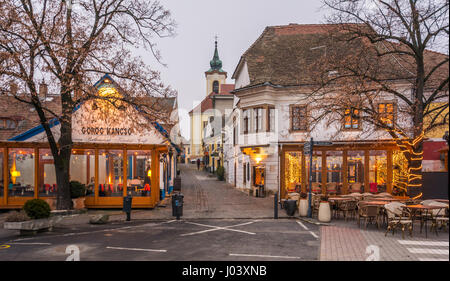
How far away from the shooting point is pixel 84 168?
19.5m

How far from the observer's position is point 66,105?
→ 16.9 metres

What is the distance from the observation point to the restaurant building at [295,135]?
69.6 ft

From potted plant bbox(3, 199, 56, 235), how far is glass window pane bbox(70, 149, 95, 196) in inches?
214

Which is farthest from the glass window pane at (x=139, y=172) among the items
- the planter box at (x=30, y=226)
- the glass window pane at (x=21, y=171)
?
the planter box at (x=30, y=226)

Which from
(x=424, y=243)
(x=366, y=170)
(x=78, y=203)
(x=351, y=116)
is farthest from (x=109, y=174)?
(x=424, y=243)

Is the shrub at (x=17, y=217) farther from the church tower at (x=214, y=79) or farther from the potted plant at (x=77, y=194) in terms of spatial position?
the church tower at (x=214, y=79)

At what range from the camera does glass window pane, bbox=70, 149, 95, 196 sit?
19.4 meters

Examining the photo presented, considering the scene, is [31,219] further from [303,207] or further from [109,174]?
[303,207]

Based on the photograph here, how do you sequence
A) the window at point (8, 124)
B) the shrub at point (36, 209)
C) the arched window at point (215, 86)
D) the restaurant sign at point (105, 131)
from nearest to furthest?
the shrub at point (36, 209)
the restaurant sign at point (105, 131)
the window at point (8, 124)
the arched window at point (215, 86)

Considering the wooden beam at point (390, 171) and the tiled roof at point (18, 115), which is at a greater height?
the tiled roof at point (18, 115)

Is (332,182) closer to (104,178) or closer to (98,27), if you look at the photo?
(104,178)

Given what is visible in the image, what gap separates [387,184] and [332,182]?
9.60 feet

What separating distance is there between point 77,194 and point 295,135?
12457 mm

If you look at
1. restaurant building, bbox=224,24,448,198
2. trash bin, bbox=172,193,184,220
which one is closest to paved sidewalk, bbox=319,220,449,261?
trash bin, bbox=172,193,184,220
